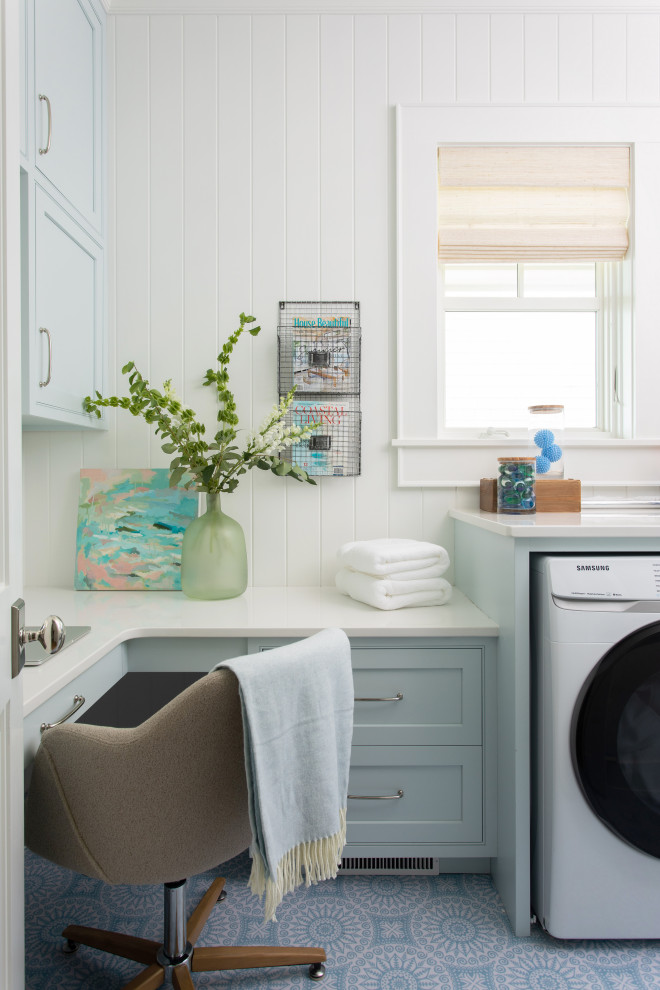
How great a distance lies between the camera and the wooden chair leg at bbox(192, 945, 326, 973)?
1281mm

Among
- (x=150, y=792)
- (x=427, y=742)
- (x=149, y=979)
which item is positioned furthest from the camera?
(x=427, y=742)

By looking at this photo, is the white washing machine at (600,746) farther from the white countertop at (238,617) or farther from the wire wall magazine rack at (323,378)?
the wire wall magazine rack at (323,378)

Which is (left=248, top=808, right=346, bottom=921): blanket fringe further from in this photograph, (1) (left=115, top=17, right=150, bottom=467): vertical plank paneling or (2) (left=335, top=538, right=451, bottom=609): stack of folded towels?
(1) (left=115, top=17, right=150, bottom=467): vertical plank paneling

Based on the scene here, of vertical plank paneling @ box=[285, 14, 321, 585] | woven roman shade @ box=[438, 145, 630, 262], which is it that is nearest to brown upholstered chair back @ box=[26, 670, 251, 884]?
vertical plank paneling @ box=[285, 14, 321, 585]

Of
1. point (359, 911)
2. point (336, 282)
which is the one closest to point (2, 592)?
point (359, 911)

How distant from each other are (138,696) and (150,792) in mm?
981

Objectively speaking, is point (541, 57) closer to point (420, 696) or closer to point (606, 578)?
point (606, 578)

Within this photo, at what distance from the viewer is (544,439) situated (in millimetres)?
1954

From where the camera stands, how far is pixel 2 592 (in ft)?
2.56

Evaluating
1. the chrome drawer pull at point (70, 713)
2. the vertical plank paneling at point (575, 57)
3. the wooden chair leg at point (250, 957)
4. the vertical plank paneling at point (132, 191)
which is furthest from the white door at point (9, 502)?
the vertical plank paneling at point (575, 57)

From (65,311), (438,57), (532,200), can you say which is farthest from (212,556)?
(438,57)

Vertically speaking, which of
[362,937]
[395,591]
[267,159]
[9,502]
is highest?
[267,159]

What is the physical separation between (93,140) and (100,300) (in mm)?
497

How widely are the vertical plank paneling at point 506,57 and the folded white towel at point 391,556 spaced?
1.55 meters
